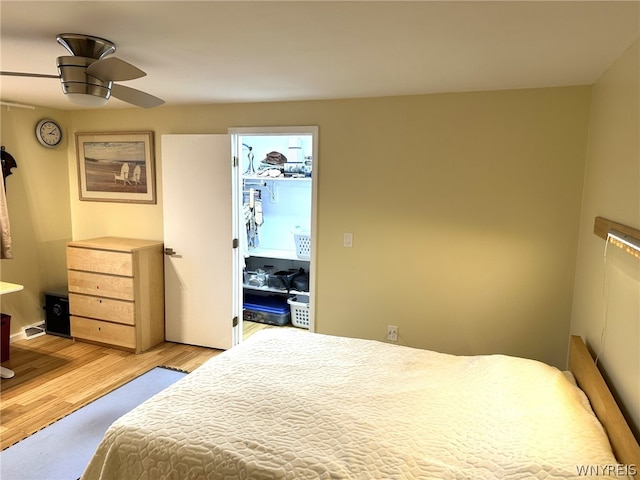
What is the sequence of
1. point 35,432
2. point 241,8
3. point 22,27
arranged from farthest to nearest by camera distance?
point 35,432 < point 22,27 < point 241,8

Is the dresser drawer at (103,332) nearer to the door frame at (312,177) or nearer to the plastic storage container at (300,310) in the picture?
the door frame at (312,177)

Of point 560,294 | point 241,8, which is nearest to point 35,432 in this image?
point 241,8

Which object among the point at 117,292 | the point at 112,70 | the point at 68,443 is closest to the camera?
the point at 112,70

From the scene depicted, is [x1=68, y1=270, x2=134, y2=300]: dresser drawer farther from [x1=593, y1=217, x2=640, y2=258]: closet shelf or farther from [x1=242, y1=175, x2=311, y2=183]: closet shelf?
[x1=593, y1=217, x2=640, y2=258]: closet shelf

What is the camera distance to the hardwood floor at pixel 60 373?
9.27ft

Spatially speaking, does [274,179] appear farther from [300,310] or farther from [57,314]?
[57,314]

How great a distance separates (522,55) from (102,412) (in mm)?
3344

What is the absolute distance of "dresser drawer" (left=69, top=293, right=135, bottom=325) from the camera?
150 inches

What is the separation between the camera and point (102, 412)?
2.89 meters

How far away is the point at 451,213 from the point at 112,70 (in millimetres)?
2292

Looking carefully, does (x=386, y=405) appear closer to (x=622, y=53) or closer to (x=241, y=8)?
(x=241, y=8)

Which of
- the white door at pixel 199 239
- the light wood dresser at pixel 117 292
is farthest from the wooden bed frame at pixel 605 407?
the light wood dresser at pixel 117 292

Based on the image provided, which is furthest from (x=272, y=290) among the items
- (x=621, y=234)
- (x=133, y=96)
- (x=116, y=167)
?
(x=621, y=234)

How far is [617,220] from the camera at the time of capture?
1914 millimetres
